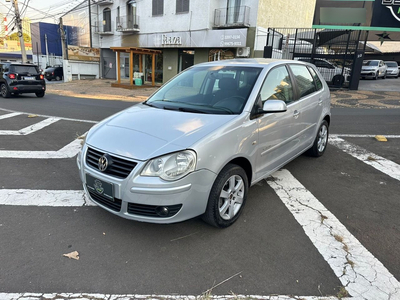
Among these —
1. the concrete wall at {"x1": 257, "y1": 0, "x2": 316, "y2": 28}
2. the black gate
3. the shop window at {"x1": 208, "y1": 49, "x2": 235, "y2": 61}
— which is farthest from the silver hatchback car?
the shop window at {"x1": 208, "y1": 49, "x2": 235, "y2": 61}

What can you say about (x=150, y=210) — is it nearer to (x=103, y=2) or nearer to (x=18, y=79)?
(x=18, y=79)

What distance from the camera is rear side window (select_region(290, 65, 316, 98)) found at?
4.48 meters

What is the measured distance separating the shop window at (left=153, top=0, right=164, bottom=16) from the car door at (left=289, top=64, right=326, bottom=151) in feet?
75.2

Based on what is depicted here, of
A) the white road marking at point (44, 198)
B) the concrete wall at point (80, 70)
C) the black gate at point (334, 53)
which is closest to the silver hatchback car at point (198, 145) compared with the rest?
the white road marking at point (44, 198)

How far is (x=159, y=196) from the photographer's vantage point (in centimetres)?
261

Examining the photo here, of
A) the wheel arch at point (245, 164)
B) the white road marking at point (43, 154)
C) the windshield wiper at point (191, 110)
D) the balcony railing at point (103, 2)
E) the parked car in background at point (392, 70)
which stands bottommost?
the white road marking at point (43, 154)

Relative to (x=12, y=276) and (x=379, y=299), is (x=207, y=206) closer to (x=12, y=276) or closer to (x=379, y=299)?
(x=379, y=299)

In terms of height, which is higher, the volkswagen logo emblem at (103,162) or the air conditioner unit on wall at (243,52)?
the air conditioner unit on wall at (243,52)

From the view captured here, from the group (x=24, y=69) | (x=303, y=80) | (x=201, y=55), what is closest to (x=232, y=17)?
(x=201, y=55)

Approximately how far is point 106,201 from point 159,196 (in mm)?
669

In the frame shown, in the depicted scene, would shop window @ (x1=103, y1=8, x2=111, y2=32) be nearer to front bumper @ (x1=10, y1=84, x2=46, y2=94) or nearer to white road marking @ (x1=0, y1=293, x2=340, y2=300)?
front bumper @ (x1=10, y1=84, x2=46, y2=94)

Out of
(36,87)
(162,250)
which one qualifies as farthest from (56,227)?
(36,87)

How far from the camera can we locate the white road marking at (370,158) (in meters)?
5.01

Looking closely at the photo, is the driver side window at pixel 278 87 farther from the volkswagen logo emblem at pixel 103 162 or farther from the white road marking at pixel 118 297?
the white road marking at pixel 118 297
